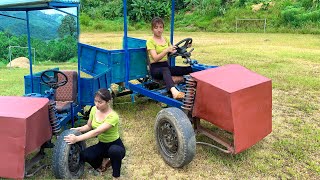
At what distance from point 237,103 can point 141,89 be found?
1.96 metres

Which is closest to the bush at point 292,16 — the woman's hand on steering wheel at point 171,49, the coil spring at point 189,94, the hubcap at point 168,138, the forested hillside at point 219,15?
the forested hillside at point 219,15

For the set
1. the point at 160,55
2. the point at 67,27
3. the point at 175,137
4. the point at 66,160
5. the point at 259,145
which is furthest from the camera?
the point at 160,55

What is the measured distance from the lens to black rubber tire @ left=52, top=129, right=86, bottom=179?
363cm

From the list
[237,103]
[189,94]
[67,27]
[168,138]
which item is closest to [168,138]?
[168,138]

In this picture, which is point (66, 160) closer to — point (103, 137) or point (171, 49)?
point (103, 137)

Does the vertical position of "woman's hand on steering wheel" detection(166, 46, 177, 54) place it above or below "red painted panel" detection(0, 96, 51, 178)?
above

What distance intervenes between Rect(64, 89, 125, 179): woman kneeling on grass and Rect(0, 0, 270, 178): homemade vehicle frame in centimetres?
68

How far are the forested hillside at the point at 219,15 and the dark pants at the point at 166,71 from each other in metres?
12.3

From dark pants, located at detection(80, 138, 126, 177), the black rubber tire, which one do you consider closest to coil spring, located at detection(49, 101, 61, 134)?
the black rubber tire

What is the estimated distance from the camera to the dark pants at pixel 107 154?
3.77 m

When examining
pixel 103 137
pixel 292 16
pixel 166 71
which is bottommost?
pixel 103 137

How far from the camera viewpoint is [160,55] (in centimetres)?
542

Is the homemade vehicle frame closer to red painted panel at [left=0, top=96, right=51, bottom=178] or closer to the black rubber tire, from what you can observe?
the black rubber tire

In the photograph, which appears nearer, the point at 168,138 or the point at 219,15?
the point at 168,138
